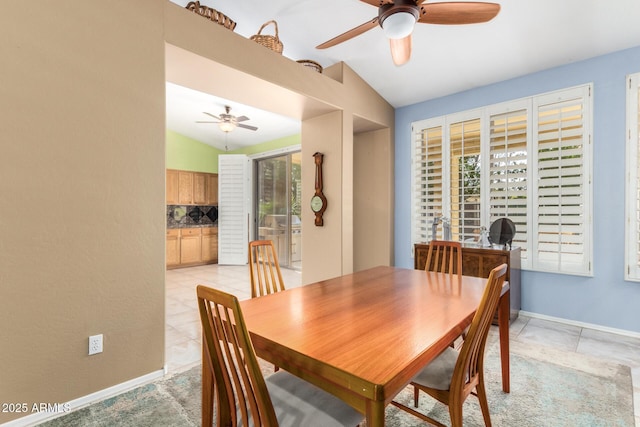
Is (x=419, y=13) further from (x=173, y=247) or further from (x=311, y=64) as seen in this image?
(x=173, y=247)

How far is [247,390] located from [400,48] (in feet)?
7.72

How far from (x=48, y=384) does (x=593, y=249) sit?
4.47 m

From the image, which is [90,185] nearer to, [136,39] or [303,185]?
[136,39]

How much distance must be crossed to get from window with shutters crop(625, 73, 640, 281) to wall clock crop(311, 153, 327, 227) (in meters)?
3.02

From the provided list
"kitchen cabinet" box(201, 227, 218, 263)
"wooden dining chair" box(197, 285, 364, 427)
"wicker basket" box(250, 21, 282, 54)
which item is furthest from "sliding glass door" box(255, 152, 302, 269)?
"wooden dining chair" box(197, 285, 364, 427)

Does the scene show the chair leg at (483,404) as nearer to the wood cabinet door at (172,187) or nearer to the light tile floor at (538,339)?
the light tile floor at (538,339)

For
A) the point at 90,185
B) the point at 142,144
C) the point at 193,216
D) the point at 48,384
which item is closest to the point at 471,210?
the point at 142,144

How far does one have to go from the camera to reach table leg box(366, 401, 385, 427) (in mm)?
877

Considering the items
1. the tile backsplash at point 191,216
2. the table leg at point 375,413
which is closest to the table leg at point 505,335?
the table leg at point 375,413

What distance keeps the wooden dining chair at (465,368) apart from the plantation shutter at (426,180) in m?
2.80

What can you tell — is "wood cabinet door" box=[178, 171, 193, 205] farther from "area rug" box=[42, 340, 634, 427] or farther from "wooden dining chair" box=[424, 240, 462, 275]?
"wooden dining chair" box=[424, 240, 462, 275]

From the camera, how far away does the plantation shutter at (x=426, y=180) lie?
13.6ft

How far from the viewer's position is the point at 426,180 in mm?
4238

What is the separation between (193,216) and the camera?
6.99 meters
